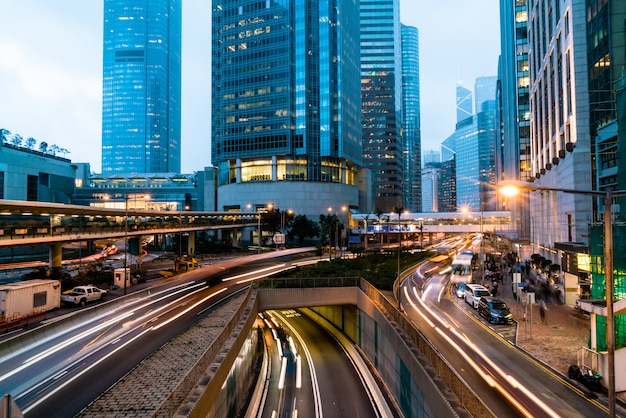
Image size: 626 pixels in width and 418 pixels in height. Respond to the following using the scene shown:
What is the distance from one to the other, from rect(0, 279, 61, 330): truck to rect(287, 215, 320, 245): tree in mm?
70243

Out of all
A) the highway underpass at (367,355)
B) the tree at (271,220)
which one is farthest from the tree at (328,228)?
the highway underpass at (367,355)

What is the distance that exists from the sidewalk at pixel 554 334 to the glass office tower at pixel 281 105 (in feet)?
276

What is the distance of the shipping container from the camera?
1050 inches

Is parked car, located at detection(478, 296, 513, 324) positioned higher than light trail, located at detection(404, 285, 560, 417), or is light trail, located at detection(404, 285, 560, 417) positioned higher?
parked car, located at detection(478, 296, 513, 324)

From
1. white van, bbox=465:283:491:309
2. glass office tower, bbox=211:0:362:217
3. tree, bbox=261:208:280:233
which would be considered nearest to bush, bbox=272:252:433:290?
white van, bbox=465:283:491:309

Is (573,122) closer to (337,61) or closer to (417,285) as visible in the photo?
(417,285)

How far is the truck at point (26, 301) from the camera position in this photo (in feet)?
87.3

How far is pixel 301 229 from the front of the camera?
99438 millimetres

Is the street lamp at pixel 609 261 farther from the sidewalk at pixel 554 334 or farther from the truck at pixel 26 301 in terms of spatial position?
the truck at pixel 26 301

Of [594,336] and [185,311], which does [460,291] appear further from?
[185,311]

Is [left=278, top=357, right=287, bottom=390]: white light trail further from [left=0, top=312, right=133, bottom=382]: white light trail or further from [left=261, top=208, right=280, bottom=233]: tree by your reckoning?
[left=261, top=208, right=280, bottom=233]: tree

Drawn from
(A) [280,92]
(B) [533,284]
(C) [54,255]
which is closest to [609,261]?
(B) [533,284]

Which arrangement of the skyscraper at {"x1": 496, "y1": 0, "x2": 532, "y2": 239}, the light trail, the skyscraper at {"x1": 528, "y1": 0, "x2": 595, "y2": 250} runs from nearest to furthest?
the light trail → the skyscraper at {"x1": 528, "y1": 0, "x2": 595, "y2": 250} → the skyscraper at {"x1": 496, "y1": 0, "x2": 532, "y2": 239}

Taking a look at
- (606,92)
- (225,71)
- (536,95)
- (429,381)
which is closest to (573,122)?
(606,92)
